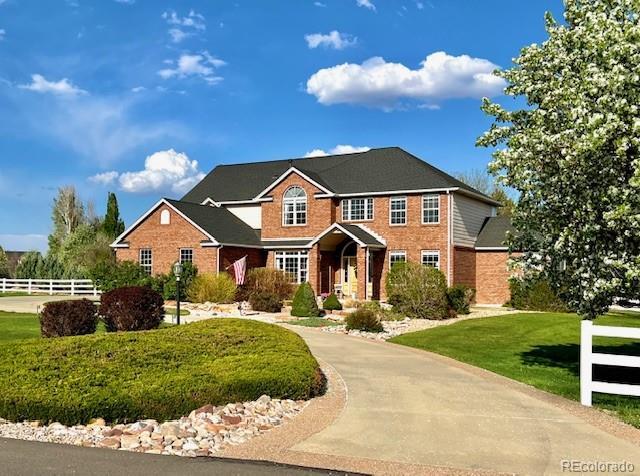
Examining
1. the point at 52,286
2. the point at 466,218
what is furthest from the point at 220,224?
the point at 52,286

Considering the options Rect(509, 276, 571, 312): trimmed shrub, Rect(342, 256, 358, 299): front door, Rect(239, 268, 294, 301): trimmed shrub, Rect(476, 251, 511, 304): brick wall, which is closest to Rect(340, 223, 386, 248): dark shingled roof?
Rect(342, 256, 358, 299): front door

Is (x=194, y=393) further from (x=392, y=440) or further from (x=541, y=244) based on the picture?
(x=541, y=244)

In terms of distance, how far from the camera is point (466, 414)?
337 inches

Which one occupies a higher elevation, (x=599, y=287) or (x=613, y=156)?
(x=613, y=156)

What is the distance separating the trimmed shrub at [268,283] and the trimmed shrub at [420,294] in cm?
688

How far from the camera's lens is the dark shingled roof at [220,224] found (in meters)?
33.8

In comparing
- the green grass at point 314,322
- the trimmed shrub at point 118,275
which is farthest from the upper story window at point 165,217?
the green grass at point 314,322

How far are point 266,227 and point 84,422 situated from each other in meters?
28.3

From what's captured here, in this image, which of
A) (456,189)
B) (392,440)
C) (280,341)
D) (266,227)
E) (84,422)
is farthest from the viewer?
(266,227)

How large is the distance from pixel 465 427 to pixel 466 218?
25359 mm

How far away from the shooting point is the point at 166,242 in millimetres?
34656

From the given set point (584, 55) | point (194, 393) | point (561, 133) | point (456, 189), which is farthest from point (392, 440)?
point (456, 189)

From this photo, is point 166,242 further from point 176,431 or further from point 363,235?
point 176,431

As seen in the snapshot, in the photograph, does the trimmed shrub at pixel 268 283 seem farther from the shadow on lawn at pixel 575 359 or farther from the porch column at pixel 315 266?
the shadow on lawn at pixel 575 359
